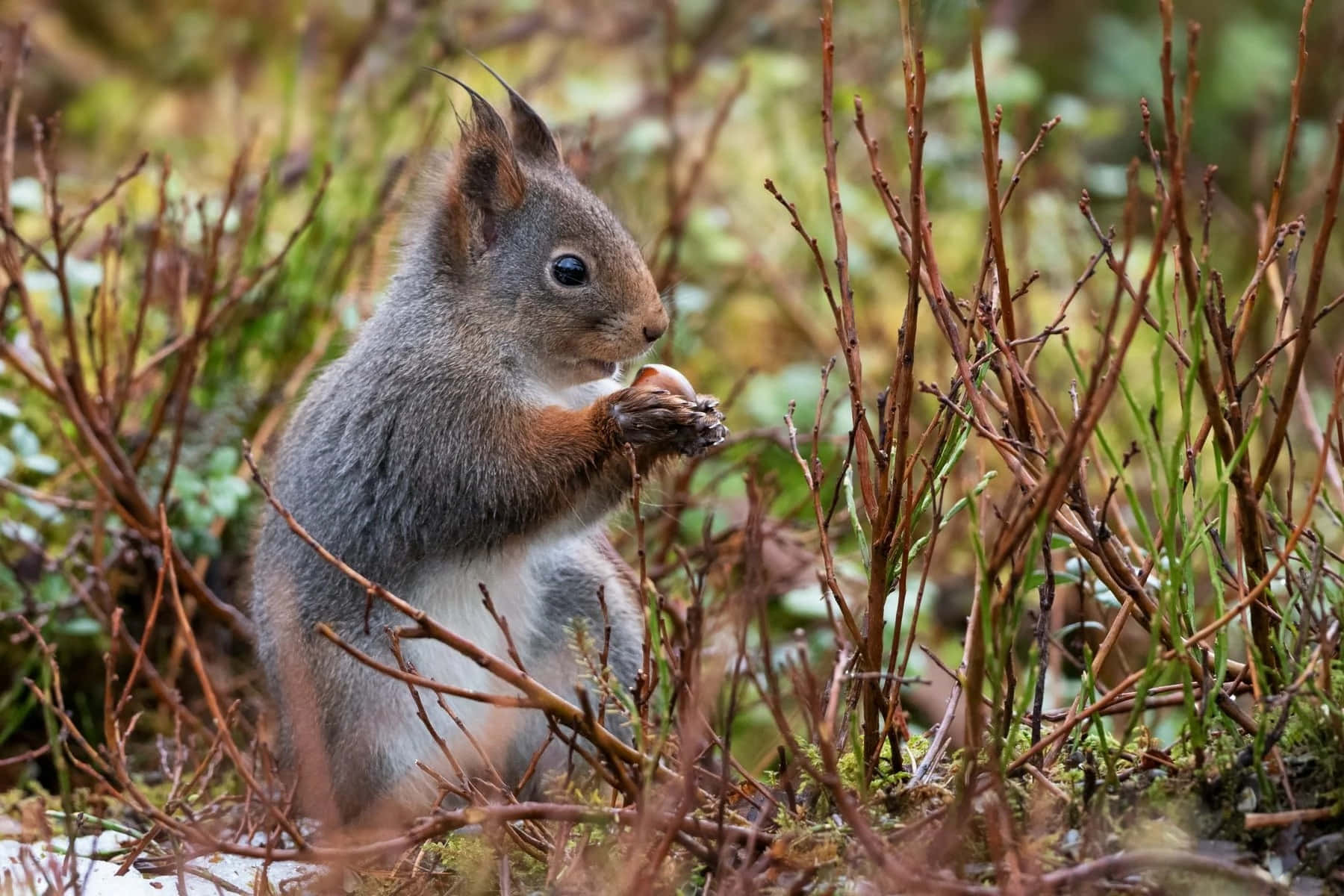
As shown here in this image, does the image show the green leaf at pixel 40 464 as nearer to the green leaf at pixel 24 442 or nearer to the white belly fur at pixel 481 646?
the green leaf at pixel 24 442

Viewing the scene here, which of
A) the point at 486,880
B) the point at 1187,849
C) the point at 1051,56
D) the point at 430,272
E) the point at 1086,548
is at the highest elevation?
the point at 1051,56

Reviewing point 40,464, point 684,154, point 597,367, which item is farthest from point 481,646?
point 684,154

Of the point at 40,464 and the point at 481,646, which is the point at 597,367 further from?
the point at 40,464

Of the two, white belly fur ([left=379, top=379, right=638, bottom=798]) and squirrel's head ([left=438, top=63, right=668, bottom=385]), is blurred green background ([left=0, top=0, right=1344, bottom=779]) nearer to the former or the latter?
squirrel's head ([left=438, top=63, right=668, bottom=385])

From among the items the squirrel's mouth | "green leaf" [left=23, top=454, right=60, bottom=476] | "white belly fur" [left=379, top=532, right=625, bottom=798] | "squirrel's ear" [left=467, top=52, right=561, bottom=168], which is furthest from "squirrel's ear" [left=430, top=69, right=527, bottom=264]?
"green leaf" [left=23, top=454, right=60, bottom=476]

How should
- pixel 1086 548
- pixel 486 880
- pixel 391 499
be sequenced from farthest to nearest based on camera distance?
1. pixel 391 499
2. pixel 486 880
3. pixel 1086 548

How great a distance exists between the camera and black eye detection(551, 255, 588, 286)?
116 inches

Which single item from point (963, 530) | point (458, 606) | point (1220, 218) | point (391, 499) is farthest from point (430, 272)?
point (1220, 218)

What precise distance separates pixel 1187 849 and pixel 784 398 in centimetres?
301

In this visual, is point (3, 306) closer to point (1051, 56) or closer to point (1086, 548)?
point (1086, 548)

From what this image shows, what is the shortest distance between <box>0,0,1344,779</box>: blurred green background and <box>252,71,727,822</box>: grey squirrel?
0.33 metres

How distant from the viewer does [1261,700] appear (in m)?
1.88

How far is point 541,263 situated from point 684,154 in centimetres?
309

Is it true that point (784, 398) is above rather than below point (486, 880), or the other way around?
above
